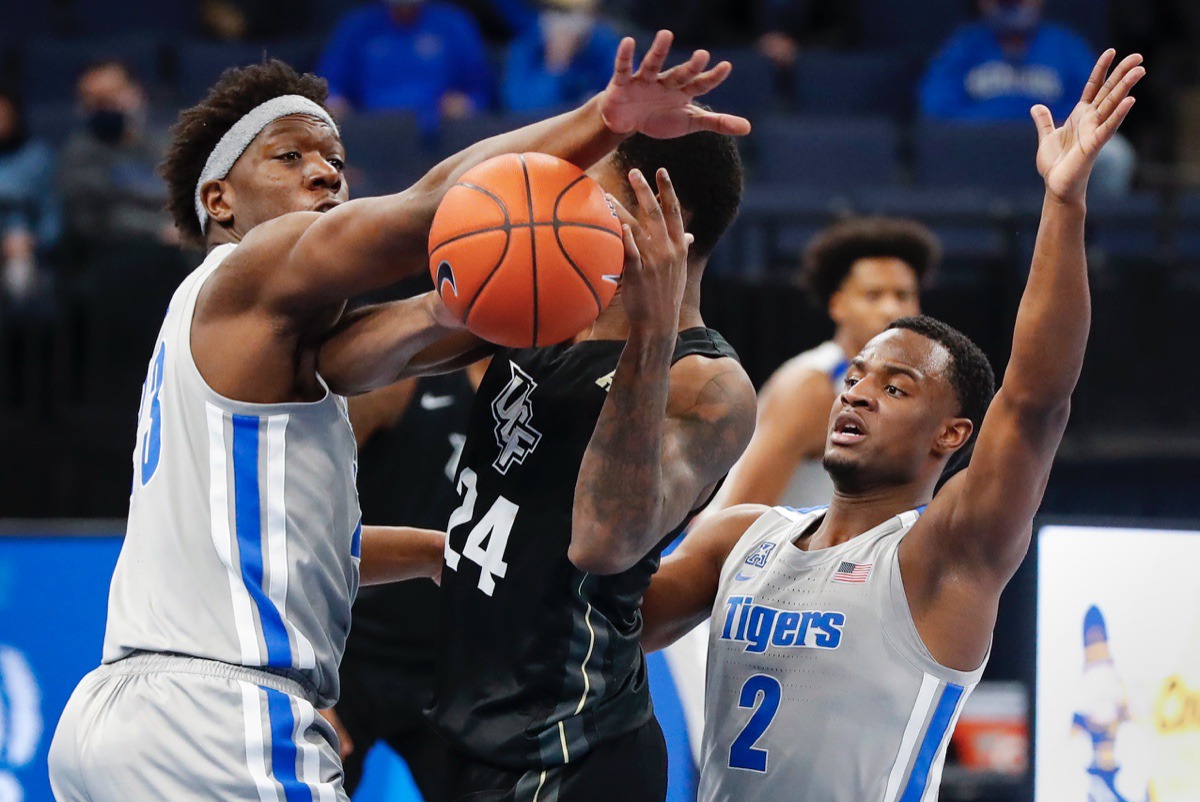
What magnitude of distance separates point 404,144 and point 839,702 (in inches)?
231

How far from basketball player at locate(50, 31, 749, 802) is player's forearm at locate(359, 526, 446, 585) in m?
0.50

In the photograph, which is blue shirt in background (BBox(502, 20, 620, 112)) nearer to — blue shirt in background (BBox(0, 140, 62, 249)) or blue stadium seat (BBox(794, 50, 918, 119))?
blue stadium seat (BBox(794, 50, 918, 119))

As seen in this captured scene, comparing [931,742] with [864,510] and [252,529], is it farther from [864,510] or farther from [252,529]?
[252,529]

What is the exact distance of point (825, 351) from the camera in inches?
234

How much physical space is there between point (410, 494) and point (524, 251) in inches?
83.8

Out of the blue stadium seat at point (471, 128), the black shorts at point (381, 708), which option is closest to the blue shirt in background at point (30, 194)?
the blue stadium seat at point (471, 128)

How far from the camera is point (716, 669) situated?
3514 millimetres

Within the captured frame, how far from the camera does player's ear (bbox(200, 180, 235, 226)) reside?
3.45 m

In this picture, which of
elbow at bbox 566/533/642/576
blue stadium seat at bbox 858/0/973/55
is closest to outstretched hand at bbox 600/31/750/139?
elbow at bbox 566/533/642/576

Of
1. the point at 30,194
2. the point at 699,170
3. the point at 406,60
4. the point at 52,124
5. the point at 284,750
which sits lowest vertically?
the point at 284,750

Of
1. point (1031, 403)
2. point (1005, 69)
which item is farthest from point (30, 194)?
point (1031, 403)

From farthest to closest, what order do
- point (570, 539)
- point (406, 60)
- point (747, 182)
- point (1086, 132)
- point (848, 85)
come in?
point (848, 85)
point (406, 60)
point (747, 182)
point (570, 539)
point (1086, 132)

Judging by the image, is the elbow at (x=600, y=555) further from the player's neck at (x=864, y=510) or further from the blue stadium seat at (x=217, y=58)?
the blue stadium seat at (x=217, y=58)

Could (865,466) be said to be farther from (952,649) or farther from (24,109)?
(24,109)
